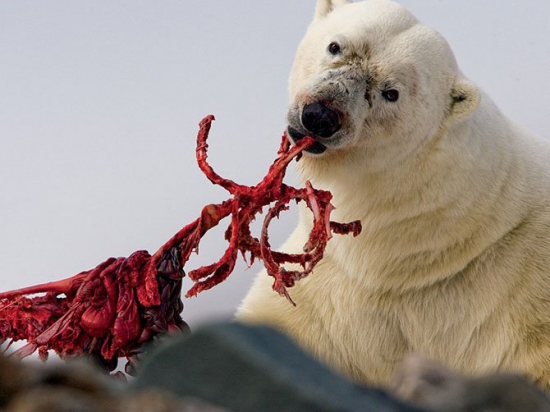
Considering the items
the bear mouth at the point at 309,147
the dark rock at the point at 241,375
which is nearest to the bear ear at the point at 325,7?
the bear mouth at the point at 309,147

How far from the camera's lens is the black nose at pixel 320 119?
2.98 m

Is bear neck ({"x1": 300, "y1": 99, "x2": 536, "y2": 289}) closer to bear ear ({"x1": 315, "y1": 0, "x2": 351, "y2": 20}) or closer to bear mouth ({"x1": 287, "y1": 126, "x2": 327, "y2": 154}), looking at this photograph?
bear mouth ({"x1": 287, "y1": 126, "x2": 327, "y2": 154})

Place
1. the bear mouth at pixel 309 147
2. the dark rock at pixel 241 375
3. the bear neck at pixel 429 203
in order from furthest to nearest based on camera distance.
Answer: the bear neck at pixel 429 203
the bear mouth at pixel 309 147
the dark rock at pixel 241 375

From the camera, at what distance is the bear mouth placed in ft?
10.3

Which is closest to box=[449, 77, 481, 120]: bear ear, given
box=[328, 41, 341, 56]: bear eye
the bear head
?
the bear head

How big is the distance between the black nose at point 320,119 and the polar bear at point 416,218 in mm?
99

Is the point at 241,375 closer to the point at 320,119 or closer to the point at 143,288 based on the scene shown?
the point at 143,288

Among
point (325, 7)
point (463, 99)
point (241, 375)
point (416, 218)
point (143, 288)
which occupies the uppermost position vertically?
point (325, 7)

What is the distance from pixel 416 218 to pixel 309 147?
2.11 ft

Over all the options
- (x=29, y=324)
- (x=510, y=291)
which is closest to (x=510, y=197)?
(x=510, y=291)

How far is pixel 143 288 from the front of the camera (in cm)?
276

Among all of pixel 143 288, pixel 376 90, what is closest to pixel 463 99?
pixel 376 90

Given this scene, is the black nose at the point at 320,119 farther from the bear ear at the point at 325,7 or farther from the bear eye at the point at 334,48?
the bear ear at the point at 325,7

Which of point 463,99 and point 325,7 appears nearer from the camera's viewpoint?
point 463,99
